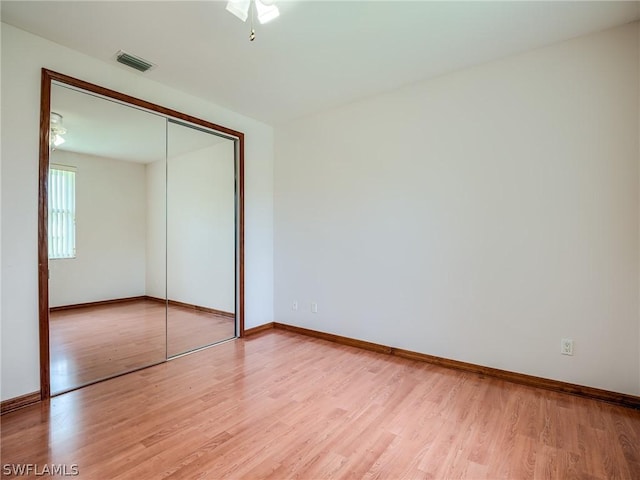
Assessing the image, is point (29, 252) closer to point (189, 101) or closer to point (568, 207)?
point (189, 101)

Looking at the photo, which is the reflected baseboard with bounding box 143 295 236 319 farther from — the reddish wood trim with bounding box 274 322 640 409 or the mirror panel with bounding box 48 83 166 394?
the reddish wood trim with bounding box 274 322 640 409

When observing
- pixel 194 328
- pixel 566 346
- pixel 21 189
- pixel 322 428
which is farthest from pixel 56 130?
pixel 566 346

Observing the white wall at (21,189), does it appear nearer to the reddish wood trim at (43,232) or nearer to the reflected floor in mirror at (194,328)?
the reddish wood trim at (43,232)

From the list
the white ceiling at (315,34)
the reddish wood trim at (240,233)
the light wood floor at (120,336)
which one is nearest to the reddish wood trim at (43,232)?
the light wood floor at (120,336)

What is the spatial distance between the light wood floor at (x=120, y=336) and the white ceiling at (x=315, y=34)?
2148 mm

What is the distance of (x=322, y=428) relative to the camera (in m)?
2.01

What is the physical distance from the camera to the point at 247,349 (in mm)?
3428

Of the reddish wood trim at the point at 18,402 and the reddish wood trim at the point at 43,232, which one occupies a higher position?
the reddish wood trim at the point at 43,232

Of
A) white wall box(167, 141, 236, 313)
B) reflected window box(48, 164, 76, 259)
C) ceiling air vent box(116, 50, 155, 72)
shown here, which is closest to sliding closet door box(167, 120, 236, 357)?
white wall box(167, 141, 236, 313)

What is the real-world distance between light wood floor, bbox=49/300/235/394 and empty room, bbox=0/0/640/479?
2 cm

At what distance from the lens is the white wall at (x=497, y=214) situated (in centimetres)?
229

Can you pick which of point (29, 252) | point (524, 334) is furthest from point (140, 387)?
point (524, 334)

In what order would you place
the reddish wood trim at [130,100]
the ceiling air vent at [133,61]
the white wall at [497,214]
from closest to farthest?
the white wall at [497,214], the reddish wood trim at [130,100], the ceiling air vent at [133,61]

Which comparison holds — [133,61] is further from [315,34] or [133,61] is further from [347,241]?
[347,241]
